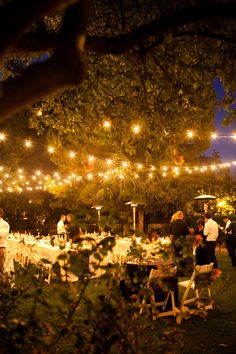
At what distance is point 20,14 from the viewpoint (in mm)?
2248

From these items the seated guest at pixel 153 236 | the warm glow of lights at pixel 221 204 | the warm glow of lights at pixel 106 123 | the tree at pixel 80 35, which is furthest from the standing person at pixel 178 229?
the warm glow of lights at pixel 221 204

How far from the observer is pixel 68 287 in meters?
2.75

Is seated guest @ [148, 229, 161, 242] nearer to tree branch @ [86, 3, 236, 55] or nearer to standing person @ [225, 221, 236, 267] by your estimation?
tree branch @ [86, 3, 236, 55]

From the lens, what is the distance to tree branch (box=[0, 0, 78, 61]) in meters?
2.24

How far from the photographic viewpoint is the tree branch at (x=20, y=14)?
88.0 inches

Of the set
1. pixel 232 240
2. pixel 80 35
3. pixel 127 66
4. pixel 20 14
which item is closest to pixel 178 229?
pixel 232 240

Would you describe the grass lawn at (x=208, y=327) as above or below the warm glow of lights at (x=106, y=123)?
below

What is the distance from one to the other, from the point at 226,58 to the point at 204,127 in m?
17.0

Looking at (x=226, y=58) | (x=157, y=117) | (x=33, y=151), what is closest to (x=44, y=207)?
(x=33, y=151)

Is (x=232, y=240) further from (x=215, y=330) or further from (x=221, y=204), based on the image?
(x=221, y=204)

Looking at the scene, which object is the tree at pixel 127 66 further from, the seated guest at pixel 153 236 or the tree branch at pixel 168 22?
the seated guest at pixel 153 236

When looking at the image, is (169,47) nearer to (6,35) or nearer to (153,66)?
(153,66)

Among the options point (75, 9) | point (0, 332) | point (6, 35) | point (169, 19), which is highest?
point (169, 19)

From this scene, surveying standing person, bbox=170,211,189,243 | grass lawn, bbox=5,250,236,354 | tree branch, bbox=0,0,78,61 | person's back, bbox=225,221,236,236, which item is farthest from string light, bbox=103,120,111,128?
person's back, bbox=225,221,236,236
